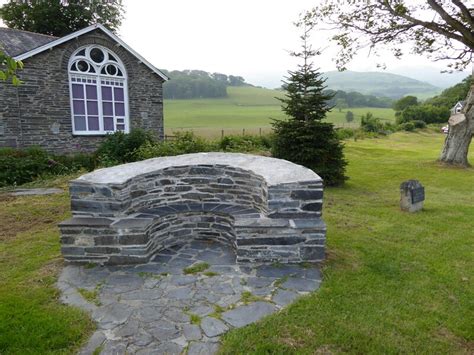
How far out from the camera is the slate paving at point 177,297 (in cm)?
287

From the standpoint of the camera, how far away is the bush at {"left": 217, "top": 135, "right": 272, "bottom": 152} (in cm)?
1625

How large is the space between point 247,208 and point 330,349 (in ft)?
8.25

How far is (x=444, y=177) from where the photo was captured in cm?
1260

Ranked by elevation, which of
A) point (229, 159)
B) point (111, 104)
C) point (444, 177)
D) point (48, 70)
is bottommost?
point (444, 177)


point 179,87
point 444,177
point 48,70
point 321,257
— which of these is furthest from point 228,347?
point 179,87

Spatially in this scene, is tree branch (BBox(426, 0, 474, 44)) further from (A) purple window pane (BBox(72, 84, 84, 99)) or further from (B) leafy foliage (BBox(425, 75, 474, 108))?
(B) leafy foliage (BBox(425, 75, 474, 108))

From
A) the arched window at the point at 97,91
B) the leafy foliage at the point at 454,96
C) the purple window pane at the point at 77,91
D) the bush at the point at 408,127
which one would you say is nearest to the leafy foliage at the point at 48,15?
the arched window at the point at 97,91

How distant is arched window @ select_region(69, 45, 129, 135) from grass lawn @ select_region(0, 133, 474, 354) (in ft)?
26.0

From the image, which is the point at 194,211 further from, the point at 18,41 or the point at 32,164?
the point at 18,41

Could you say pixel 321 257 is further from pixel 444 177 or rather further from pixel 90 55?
pixel 90 55

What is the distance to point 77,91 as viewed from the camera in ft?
46.6

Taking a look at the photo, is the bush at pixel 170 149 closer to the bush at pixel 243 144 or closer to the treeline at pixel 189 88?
the bush at pixel 243 144

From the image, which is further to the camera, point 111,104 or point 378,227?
point 111,104

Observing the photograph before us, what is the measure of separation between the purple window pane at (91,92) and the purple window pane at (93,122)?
0.83 meters
